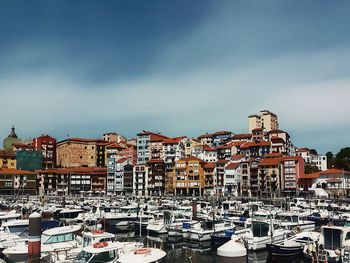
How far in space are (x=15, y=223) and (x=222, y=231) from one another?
2003cm

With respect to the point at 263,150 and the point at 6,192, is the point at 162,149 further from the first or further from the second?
the point at 6,192

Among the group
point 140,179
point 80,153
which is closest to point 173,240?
point 140,179

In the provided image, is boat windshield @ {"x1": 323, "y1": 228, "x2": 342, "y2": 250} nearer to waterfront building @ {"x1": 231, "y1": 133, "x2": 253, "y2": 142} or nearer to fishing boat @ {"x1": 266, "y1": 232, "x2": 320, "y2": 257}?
fishing boat @ {"x1": 266, "y1": 232, "x2": 320, "y2": 257}

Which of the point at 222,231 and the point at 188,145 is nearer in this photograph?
the point at 222,231

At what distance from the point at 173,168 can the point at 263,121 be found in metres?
66.8

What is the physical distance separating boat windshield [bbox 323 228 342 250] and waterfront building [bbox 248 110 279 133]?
5550 inches

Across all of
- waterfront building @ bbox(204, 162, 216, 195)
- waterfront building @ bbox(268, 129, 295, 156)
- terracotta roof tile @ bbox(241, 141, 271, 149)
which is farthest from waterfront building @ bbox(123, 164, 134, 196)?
waterfront building @ bbox(268, 129, 295, 156)

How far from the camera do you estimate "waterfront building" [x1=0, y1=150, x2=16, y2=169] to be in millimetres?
145562

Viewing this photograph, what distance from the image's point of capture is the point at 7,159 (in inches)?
5787

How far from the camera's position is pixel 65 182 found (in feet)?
447

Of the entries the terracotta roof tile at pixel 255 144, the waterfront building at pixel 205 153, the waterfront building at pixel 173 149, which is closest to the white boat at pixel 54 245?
the terracotta roof tile at pixel 255 144

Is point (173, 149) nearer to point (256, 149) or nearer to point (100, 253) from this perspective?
point (256, 149)

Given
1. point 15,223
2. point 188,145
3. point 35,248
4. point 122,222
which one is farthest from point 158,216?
point 188,145

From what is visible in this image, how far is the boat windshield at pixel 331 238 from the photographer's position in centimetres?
2916
